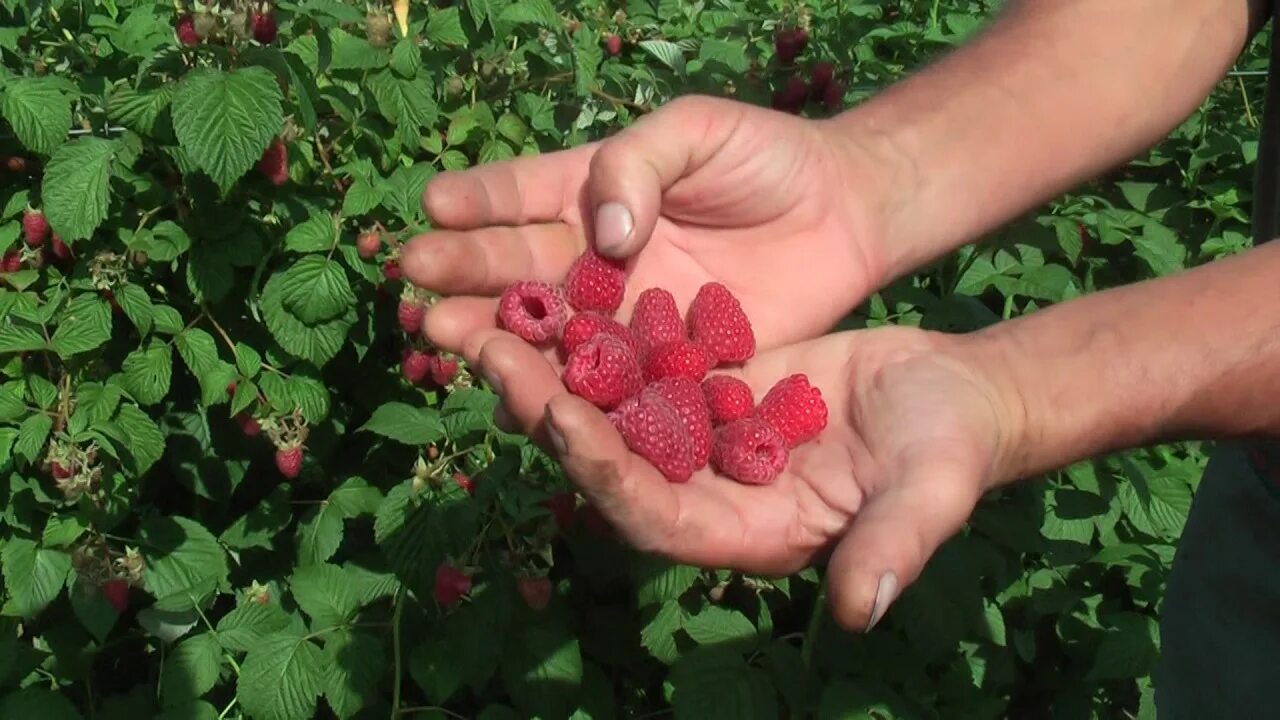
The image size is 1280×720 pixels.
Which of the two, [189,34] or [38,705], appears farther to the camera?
[38,705]

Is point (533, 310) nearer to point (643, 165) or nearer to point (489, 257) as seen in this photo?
point (489, 257)

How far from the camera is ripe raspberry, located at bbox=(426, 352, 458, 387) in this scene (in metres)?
2.19

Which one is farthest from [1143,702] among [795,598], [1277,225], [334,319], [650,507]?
[334,319]

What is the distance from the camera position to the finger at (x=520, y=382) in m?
1.42

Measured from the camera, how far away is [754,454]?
5.24ft

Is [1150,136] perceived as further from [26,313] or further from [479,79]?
[26,313]

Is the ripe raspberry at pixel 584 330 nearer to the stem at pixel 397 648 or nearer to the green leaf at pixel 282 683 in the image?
the stem at pixel 397 648

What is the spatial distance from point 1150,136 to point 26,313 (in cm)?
185

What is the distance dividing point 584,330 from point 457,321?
22 cm

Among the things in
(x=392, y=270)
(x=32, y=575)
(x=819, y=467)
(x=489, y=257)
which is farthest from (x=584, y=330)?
(x=32, y=575)

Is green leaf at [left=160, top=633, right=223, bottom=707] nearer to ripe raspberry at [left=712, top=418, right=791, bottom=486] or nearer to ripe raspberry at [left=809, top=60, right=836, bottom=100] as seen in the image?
ripe raspberry at [left=712, top=418, right=791, bottom=486]

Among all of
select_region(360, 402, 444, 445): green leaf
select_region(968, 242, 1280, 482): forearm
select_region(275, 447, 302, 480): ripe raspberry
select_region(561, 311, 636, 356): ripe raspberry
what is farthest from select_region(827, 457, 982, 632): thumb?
select_region(275, 447, 302, 480): ripe raspberry

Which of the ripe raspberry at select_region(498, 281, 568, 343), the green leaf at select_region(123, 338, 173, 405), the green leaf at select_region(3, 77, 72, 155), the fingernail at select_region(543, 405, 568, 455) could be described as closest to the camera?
the fingernail at select_region(543, 405, 568, 455)

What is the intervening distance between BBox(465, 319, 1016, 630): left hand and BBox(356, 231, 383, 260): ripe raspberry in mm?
656
